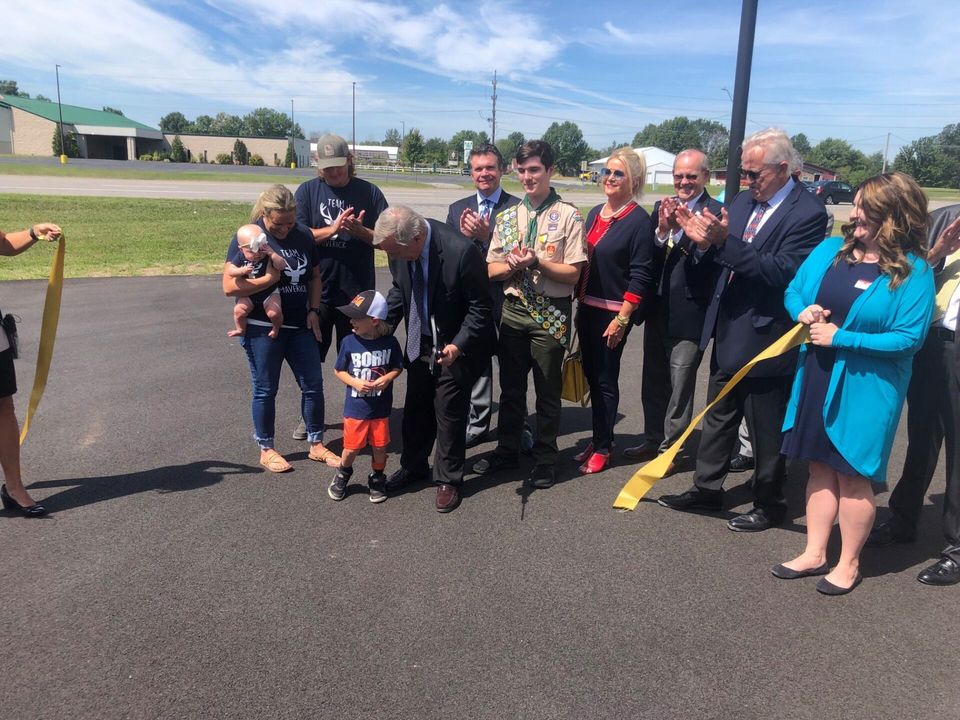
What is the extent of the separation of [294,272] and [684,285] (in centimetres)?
264

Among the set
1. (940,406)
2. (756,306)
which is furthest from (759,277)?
(940,406)

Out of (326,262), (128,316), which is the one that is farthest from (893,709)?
(128,316)

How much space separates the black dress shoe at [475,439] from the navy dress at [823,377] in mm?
2414

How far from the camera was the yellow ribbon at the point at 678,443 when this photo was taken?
362 centimetres

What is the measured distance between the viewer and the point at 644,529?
13.2 feet

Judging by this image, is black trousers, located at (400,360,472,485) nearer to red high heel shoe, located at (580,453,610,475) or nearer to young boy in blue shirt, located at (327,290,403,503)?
young boy in blue shirt, located at (327,290,403,503)

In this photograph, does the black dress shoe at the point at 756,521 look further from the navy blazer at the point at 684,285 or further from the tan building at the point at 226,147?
the tan building at the point at 226,147

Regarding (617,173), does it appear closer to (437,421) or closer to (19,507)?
(437,421)

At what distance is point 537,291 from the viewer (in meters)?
4.35

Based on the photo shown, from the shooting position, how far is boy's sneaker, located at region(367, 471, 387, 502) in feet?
14.1

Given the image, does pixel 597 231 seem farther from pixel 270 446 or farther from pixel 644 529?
pixel 270 446

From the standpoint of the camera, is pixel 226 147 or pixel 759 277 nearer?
pixel 759 277

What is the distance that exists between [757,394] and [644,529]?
1045 millimetres

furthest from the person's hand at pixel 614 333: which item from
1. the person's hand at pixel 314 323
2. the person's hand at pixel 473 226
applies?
the person's hand at pixel 314 323
